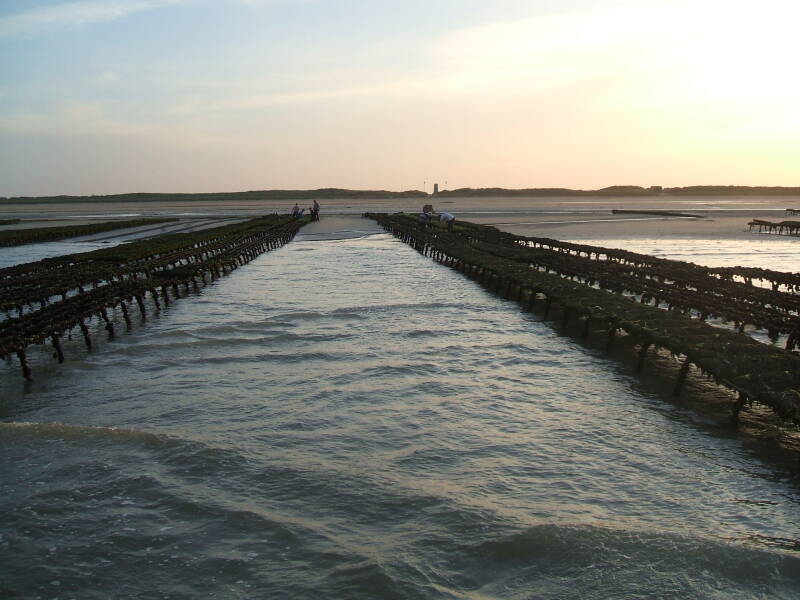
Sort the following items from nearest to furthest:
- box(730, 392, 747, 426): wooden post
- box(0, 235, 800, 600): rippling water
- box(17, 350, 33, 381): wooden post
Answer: box(0, 235, 800, 600): rippling water
box(730, 392, 747, 426): wooden post
box(17, 350, 33, 381): wooden post

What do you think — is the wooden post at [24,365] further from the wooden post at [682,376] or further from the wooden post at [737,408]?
the wooden post at [737,408]

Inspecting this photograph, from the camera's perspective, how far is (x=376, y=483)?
7.94 metres

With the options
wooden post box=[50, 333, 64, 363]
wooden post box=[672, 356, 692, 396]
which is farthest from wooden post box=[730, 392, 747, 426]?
wooden post box=[50, 333, 64, 363]

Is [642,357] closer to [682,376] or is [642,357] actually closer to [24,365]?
[682,376]

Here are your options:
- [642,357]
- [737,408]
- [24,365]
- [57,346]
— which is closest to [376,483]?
[737,408]

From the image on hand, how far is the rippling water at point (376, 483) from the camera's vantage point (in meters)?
6.12

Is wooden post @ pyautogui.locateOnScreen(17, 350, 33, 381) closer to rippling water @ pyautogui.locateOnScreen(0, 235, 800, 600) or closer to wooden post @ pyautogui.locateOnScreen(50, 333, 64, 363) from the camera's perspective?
rippling water @ pyautogui.locateOnScreen(0, 235, 800, 600)

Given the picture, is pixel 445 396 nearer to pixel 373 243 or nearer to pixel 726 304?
pixel 726 304

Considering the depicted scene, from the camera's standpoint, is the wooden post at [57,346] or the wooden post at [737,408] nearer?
the wooden post at [737,408]

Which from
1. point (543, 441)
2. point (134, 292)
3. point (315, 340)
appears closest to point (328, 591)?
point (543, 441)

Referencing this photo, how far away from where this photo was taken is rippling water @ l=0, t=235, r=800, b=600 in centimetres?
612

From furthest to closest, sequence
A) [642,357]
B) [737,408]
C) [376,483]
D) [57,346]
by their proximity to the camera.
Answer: [57,346]
[642,357]
[737,408]
[376,483]

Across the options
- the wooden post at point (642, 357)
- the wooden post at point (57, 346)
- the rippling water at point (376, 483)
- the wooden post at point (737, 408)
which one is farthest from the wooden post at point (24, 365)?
the wooden post at point (737, 408)

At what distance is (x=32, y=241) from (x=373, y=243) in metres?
26.1
